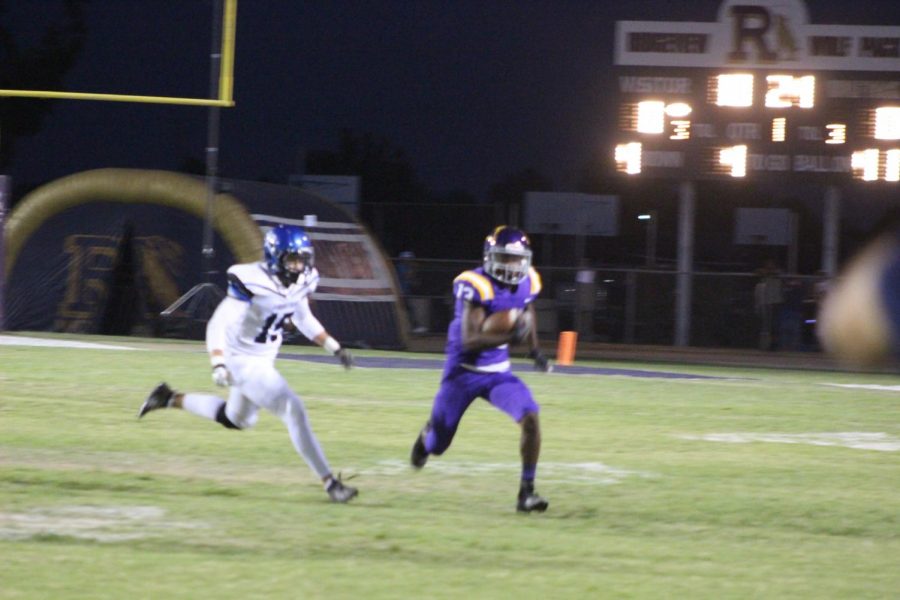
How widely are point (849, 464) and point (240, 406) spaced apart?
15.5ft

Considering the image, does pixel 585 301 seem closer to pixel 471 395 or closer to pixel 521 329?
pixel 471 395

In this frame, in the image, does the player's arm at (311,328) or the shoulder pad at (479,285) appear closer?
the shoulder pad at (479,285)

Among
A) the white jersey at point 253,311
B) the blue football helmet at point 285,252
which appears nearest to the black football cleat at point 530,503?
the white jersey at point 253,311

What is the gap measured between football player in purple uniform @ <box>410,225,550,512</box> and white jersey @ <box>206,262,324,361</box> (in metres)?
0.96

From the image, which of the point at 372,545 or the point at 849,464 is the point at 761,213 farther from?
the point at 372,545

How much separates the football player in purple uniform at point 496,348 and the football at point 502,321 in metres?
0.02

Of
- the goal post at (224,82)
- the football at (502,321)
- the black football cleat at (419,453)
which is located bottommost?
the black football cleat at (419,453)

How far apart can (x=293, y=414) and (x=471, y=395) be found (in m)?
1.04

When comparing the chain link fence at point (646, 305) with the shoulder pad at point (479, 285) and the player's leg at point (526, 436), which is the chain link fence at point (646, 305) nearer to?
the shoulder pad at point (479, 285)

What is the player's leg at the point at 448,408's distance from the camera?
25.4 ft

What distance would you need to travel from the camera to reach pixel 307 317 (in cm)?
813

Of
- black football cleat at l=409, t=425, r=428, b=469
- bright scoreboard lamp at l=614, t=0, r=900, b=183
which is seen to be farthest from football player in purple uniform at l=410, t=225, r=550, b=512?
bright scoreboard lamp at l=614, t=0, r=900, b=183

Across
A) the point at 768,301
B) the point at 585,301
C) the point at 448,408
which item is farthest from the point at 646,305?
the point at 448,408

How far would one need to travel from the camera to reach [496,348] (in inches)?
301
